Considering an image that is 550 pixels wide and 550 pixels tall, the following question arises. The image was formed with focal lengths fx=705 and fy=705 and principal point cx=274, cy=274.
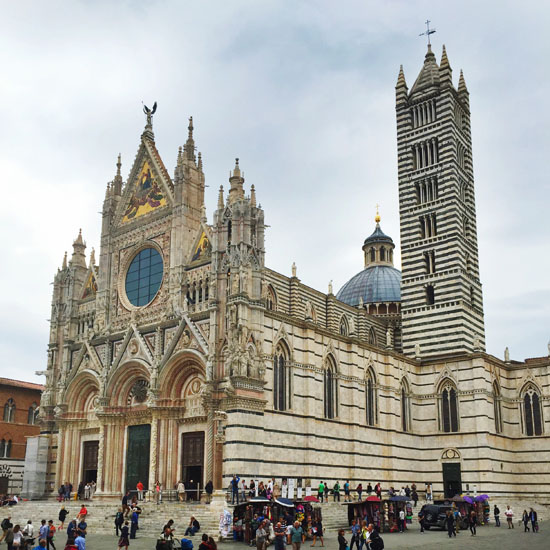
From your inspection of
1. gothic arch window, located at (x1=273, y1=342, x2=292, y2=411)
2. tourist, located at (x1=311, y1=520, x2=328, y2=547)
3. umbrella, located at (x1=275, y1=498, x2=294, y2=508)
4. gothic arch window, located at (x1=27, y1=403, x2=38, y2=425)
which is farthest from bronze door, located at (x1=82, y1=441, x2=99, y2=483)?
tourist, located at (x1=311, y1=520, x2=328, y2=547)

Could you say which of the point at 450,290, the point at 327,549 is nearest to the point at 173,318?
the point at 327,549

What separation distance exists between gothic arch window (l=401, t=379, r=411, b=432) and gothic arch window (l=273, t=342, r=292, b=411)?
36.7 ft

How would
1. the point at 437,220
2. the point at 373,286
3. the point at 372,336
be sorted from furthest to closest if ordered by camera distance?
the point at 373,286 → the point at 372,336 → the point at 437,220

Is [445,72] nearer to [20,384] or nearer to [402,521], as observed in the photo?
[402,521]

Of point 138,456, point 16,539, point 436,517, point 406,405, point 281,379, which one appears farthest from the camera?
point 406,405

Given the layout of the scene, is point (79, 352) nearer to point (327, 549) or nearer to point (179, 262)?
point (179, 262)

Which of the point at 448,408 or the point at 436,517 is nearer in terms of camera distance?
the point at 436,517

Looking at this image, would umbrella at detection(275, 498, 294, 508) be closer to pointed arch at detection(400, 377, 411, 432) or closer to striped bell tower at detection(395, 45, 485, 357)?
pointed arch at detection(400, 377, 411, 432)

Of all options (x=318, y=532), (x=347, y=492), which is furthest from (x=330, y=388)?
(x=318, y=532)

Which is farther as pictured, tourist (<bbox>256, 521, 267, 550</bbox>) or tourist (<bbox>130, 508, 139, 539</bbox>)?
tourist (<bbox>130, 508, 139, 539</bbox>)

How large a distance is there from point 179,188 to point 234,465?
1492 cm

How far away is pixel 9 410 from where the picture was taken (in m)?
45.9

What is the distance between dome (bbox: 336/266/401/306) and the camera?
54812 millimetres

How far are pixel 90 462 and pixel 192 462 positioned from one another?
7931mm
